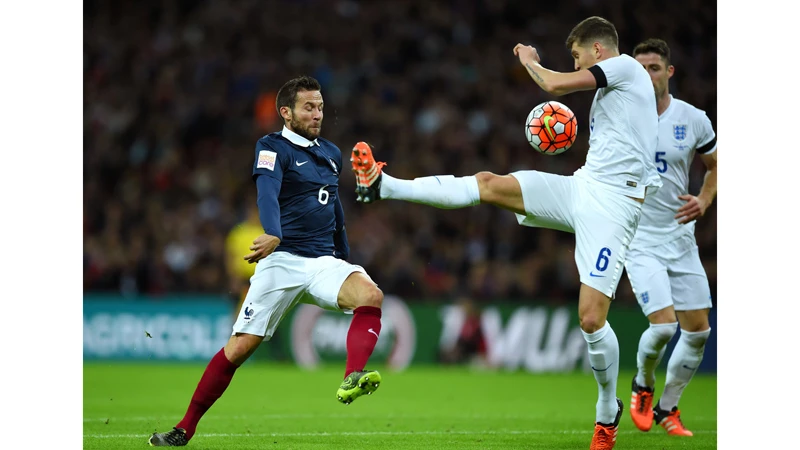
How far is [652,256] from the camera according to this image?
286 inches

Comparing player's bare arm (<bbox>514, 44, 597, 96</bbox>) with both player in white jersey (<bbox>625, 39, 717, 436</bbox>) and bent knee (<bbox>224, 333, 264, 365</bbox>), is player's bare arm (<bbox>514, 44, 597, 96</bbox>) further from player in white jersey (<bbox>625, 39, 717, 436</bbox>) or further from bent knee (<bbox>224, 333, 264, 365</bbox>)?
bent knee (<bbox>224, 333, 264, 365</bbox>)

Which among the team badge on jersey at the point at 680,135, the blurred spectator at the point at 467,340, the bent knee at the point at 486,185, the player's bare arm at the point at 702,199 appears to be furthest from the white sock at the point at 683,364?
the blurred spectator at the point at 467,340

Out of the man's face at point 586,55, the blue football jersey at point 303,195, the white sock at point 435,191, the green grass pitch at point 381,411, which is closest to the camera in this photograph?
the white sock at point 435,191

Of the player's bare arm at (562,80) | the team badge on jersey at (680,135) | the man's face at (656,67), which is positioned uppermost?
the man's face at (656,67)

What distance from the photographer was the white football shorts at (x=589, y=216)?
5633 millimetres

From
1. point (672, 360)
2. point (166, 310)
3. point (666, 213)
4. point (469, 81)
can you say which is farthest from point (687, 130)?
point (469, 81)

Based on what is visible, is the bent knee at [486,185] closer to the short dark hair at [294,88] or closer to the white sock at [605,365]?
the white sock at [605,365]

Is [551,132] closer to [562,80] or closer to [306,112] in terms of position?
[562,80]

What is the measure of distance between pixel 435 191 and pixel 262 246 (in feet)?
3.39

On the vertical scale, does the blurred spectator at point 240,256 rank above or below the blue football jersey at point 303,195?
below

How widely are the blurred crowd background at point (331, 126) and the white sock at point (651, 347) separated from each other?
21.2ft

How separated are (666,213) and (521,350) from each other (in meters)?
7.19

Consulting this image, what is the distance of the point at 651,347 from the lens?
7.09 metres

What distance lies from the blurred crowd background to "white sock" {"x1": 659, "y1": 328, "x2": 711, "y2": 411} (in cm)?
624
